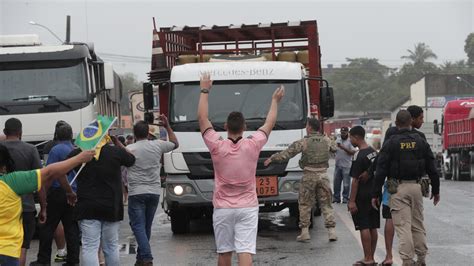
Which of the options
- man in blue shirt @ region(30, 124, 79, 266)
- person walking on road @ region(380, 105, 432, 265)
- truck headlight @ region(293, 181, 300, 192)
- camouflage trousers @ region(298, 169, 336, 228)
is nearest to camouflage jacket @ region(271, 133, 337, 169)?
camouflage trousers @ region(298, 169, 336, 228)

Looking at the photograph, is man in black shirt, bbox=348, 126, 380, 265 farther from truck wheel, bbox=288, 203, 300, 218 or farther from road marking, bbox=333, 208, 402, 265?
truck wheel, bbox=288, 203, 300, 218

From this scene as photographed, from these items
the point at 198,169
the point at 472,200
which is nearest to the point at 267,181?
the point at 198,169

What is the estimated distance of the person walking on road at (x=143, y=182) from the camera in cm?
972

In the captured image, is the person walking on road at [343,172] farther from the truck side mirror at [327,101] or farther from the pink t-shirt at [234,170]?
the pink t-shirt at [234,170]

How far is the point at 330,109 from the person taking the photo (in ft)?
43.9

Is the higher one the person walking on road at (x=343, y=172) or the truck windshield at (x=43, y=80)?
the truck windshield at (x=43, y=80)

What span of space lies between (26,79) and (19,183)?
815 centimetres

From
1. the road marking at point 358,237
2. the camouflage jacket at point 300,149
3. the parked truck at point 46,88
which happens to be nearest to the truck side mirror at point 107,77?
the parked truck at point 46,88

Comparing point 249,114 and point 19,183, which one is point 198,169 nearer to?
point 249,114

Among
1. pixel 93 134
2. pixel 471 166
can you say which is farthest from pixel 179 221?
pixel 471 166

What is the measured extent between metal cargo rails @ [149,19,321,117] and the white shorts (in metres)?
6.42

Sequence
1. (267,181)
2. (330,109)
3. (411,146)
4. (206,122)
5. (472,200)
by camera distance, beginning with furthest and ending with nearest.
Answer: (472,200) → (330,109) → (267,181) → (411,146) → (206,122)

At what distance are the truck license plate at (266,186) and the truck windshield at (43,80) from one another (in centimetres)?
327

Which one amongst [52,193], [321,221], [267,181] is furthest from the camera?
[321,221]
